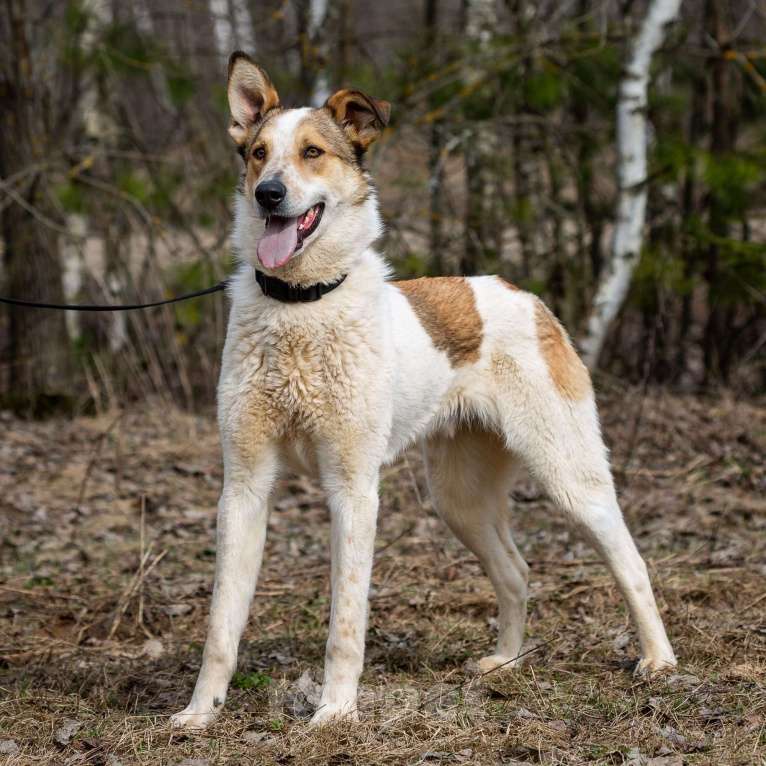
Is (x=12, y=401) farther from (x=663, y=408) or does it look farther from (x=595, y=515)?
(x=595, y=515)

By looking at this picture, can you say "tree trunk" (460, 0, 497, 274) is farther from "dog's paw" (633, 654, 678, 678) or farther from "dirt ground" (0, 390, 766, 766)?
"dog's paw" (633, 654, 678, 678)

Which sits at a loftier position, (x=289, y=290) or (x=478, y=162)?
(x=478, y=162)

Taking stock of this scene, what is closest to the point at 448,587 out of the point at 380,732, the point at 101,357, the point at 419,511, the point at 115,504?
the point at 419,511

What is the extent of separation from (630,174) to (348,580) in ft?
22.2

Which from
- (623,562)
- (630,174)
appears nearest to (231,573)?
(623,562)

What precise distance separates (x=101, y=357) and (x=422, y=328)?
6.10 metres

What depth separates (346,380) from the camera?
12.4 feet

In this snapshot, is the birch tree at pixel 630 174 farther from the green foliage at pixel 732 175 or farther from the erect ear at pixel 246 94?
the erect ear at pixel 246 94

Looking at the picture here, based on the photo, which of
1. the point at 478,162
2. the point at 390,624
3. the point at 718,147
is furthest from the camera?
the point at 718,147

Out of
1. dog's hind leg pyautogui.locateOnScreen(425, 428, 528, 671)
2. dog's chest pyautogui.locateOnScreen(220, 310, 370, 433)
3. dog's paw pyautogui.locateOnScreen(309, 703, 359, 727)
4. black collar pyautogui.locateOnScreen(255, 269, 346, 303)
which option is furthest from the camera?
dog's hind leg pyautogui.locateOnScreen(425, 428, 528, 671)

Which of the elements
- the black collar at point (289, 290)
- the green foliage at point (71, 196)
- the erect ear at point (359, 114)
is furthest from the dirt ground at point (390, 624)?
the green foliage at point (71, 196)

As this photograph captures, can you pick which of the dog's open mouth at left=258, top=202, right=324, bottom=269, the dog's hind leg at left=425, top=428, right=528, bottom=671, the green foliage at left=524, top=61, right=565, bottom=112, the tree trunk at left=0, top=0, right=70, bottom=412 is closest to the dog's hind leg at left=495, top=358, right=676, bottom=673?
the dog's hind leg at left=425, top=428, right=528, bottom=671

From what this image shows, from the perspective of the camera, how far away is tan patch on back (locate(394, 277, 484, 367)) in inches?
171

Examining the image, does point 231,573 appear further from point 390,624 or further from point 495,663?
point 390,624
